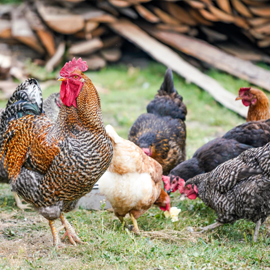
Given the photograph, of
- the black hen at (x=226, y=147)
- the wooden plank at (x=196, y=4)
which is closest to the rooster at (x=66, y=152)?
the black hen at (x=226, y=147)

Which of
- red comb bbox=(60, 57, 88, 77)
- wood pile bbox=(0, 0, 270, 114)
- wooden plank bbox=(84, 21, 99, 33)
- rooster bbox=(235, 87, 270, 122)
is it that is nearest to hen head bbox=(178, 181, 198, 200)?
rooster bbox=(235, 87, 270, 122)

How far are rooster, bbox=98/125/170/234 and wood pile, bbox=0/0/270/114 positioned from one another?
19.1 feet

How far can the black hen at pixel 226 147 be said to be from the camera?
4.55 m

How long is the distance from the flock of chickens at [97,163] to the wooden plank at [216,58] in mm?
4284

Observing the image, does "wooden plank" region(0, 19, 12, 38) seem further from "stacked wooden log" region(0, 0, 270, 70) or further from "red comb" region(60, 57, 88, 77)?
"red comb" region(60, 57, 88, 77)

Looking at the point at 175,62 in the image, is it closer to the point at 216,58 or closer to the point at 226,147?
the point at 216,58

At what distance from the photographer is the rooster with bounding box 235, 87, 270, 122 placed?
5.33 metres

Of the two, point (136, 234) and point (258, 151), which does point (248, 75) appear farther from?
point (136, 234)

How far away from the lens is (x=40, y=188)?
3.31 m

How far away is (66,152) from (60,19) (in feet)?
24.1

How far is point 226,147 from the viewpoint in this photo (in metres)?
4.64

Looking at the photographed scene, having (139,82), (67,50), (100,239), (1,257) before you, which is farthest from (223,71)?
(1,257)

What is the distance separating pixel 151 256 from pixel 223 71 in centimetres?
710

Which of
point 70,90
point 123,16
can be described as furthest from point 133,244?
point 123,16
